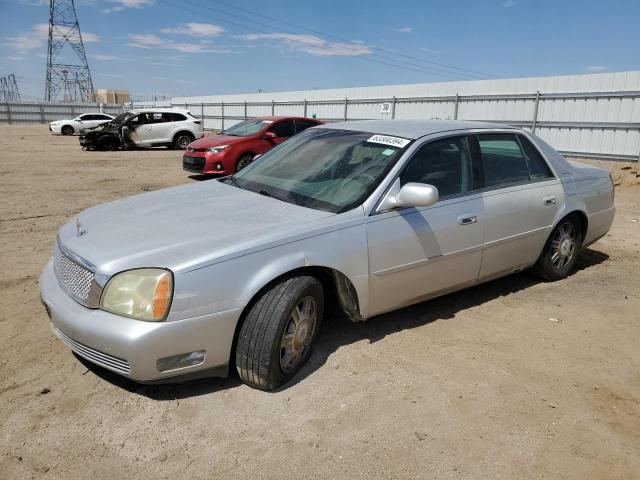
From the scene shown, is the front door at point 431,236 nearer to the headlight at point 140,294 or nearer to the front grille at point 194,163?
the headlight at point 140,294

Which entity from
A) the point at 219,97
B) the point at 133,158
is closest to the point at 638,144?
the point at 133,158

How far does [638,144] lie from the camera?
12188mm

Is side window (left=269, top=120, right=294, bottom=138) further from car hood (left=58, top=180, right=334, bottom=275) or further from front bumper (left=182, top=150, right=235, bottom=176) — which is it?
car hood (left=58, top=180, right=334, bottom=275)

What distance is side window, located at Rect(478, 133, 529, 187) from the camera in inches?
162

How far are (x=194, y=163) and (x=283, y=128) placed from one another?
88.7 inches

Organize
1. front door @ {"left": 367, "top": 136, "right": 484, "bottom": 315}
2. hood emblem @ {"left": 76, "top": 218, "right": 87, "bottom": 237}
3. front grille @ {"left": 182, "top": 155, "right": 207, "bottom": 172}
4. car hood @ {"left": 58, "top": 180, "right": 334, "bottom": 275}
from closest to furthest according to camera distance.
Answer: car hood @ {"left": 58, "top": 180, "right": 334, "bottom": 275}
hood emblem @ {"left": 76, "top": 218, "right": 87, "bottom": 237}
front door @ {"left": 367, "top": 136, "right": 484, "bottom": 315}
front grille @ {"left": 182, "top": 155, "right": 207, "bottom": 172}

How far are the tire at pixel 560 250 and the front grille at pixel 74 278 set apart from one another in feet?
12.8

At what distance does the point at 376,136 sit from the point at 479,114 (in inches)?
519

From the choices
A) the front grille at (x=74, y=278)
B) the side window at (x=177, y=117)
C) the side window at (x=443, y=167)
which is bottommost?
the front grille at (x=74, y=278)

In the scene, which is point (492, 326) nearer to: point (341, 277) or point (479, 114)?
point (341, 277)

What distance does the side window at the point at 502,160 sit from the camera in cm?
412

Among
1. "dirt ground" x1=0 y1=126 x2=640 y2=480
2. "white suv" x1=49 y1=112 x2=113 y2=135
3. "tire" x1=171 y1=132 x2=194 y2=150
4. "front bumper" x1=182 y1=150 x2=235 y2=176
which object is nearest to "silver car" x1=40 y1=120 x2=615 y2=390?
"dirt ground" x1=0 y1=126 x2=640 y2=480

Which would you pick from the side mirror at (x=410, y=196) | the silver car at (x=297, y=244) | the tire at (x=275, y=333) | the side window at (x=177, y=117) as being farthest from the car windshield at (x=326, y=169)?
the side window at (x=177, y=117)

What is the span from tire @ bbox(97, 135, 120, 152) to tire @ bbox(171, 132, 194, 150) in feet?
6.91
